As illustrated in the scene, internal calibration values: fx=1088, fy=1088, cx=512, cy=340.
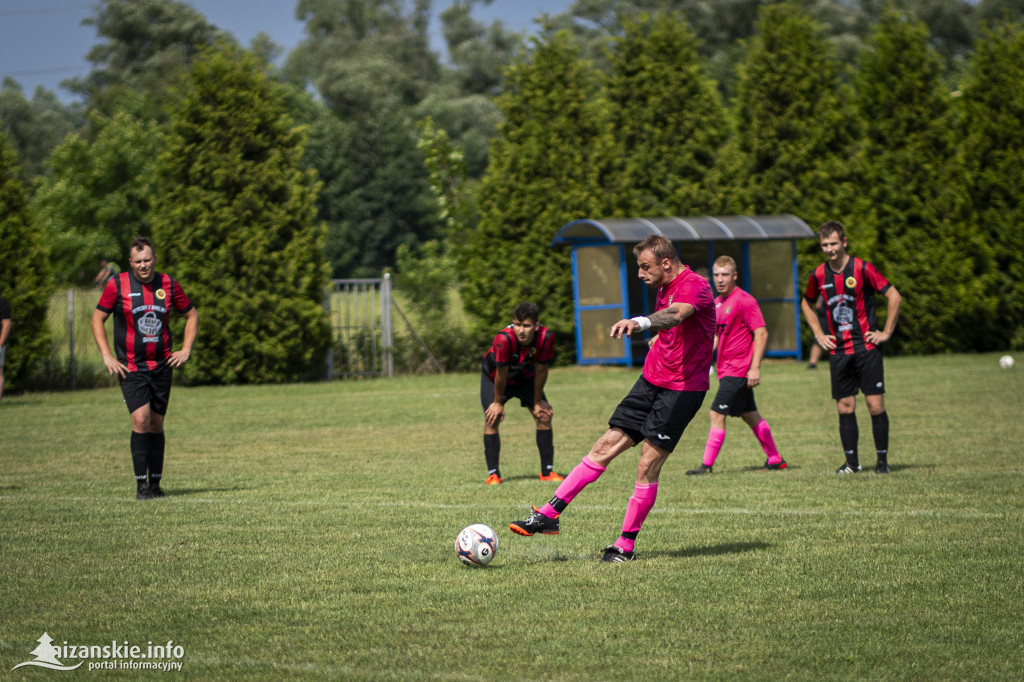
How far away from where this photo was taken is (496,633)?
15.6 ft

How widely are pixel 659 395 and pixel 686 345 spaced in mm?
332

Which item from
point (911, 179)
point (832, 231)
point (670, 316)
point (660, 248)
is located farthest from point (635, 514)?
point (911, 179)

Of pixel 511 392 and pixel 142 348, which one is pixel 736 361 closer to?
pixel 511 392

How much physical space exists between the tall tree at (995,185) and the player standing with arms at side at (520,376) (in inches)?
673

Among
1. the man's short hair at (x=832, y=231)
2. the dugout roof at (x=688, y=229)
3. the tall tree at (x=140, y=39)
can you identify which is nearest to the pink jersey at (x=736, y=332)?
the man's short hair at (x=832, y=231)

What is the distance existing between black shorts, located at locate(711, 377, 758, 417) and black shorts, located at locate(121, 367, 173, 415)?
16.3 ft

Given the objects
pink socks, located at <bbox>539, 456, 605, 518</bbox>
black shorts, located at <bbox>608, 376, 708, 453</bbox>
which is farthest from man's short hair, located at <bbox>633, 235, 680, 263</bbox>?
pink socks, located at <bbox>539, 456, 605, 518</bbox>

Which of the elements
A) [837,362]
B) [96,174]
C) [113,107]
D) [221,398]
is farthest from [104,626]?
[113,107]

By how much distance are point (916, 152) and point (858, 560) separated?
67.6 ft

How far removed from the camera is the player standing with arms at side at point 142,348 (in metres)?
8.84

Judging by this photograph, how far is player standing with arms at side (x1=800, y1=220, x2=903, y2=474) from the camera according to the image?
949cm

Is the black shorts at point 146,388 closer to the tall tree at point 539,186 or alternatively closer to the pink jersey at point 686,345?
the pink jersey at point 686,345

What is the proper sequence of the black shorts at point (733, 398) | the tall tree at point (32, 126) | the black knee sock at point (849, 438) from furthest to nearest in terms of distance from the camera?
1. the tall tree at point (32, 126)
2. the black shorts at point (733, 398)
3. the black knee sock at point (849, 438)

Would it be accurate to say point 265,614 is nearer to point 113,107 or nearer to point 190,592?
point 190,592
